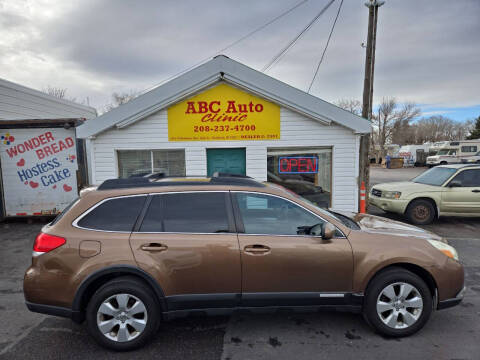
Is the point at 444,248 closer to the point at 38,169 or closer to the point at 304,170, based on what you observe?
the point at 304,170

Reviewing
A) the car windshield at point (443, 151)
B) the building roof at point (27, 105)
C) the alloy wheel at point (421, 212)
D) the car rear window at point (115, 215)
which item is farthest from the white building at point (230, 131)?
the car windshield at point (443, 151)

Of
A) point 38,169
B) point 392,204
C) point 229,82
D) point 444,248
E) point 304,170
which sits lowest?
point 392,204

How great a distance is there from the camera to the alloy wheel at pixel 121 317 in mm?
2713

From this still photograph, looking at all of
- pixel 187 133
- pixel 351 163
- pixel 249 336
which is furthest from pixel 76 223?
pixel 351 163

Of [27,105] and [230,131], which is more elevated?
[27,105]

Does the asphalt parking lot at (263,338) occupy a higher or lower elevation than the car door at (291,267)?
lower

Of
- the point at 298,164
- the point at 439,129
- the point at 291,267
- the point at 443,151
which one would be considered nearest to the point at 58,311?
the point at 291,267

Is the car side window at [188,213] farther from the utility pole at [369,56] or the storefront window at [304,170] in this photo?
the utility pole at [369,56]

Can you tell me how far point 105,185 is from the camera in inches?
122

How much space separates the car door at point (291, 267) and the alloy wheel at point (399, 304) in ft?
1.29

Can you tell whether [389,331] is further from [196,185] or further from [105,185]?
[105,185]

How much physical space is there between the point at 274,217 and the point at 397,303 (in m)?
1.54

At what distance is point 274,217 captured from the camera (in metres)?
3.13

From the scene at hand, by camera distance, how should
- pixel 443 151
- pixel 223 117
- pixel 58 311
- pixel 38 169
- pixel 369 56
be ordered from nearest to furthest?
1. pixel 58 311
2. pixel 223 117
3. pixel 38 169
4. pixel 369 56
5. pixel 443 151
